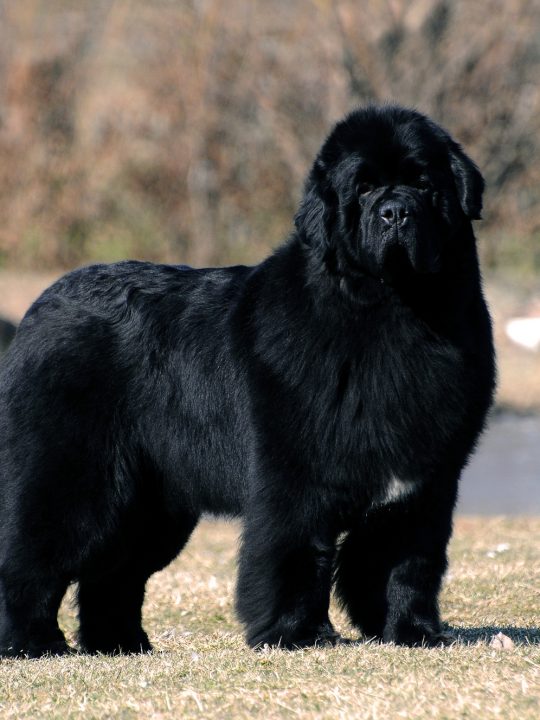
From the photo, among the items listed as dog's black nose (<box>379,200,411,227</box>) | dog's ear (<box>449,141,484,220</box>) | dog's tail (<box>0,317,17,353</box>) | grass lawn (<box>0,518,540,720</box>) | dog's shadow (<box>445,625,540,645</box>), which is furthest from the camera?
dog's tail (<box>0,317,17,353</box>)

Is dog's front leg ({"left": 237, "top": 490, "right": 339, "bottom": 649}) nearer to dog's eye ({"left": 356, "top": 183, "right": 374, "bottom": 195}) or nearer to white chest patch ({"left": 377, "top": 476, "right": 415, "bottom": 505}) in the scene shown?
white chest patch ({"left": 377, "top": 476, "right": 415, "bottom": 505})

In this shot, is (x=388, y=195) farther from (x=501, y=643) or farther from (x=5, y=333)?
(x=5, y=333)

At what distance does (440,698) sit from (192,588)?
3493mm

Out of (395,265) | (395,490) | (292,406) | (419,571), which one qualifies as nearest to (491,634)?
(419,571)

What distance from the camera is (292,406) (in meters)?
4.41

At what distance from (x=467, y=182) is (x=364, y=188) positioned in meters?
0.39

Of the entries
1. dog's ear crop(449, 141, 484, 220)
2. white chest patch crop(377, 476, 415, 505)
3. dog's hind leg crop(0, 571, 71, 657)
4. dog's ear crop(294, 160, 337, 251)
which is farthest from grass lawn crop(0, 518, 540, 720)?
dog's ear crop(449, 141, 484, 220)

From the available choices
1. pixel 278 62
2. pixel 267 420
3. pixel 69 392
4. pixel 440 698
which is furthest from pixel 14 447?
pixel 278 62

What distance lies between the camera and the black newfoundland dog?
433 cm

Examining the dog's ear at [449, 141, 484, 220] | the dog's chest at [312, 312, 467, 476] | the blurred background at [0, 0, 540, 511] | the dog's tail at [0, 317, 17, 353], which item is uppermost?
the blurred background at [0, 0, 540, 511]

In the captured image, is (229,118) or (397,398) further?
(229,118)

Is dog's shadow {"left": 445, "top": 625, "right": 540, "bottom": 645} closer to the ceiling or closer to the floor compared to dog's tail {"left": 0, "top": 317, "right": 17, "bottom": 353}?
closer to the floor

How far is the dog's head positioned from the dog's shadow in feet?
5.03

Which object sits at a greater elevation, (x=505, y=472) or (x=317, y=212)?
(x=505, y=472)
